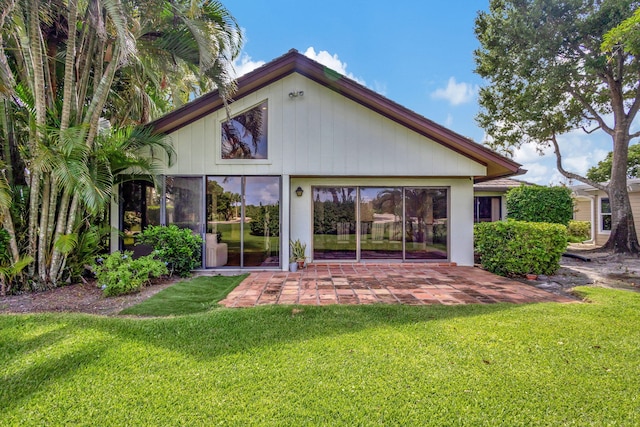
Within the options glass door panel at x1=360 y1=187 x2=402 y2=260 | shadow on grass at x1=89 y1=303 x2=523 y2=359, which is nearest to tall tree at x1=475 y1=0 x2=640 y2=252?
glass door panel at x1=360 y1=187 x2=402 y2=260

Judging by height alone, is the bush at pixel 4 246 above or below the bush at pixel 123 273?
above

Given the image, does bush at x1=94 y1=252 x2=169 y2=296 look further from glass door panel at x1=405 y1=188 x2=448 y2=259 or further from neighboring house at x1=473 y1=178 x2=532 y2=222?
neighboring house at x1=473 y1=178 x2=532 y2=222

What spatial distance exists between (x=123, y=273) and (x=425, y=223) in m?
8.05

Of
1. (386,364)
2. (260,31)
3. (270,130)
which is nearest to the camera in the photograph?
(386,364)

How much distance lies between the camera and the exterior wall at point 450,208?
9266 millimetres

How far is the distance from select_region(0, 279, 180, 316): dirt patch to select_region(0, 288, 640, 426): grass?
0.49m

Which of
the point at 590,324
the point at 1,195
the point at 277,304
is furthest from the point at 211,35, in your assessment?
the point at 590,324

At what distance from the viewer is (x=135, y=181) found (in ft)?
27.5

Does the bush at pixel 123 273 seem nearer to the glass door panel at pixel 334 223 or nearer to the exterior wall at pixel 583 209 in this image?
the glass door panel at pixel 334 223

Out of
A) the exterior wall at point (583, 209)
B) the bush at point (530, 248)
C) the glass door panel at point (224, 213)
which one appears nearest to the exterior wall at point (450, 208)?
the bush at point (530, 248)

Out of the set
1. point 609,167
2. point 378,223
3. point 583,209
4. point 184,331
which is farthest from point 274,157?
point 609,167

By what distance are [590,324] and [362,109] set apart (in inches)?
261

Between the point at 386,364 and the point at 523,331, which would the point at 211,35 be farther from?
the point at 523,331

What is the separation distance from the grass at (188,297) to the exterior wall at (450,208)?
9.12ft
